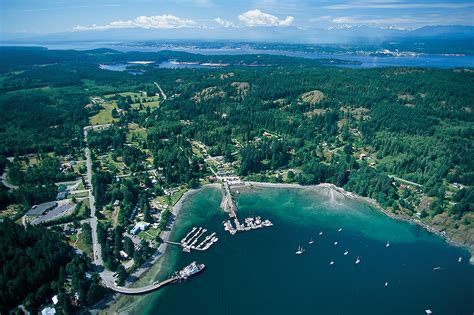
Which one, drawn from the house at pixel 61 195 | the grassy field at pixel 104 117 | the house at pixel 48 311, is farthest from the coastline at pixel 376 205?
the grassy field at pixel 104 117

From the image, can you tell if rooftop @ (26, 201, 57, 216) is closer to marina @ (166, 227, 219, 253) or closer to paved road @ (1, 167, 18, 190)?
paved road @ (1, 167, 18, 190)

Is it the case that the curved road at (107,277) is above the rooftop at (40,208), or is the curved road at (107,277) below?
below

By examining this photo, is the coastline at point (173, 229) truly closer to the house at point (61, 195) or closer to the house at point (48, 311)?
the house at point (48, 311)

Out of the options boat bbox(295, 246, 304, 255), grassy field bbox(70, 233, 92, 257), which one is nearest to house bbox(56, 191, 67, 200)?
grassy field bbox(70, 233, 92, 257)

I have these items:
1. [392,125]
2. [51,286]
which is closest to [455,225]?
[392,125]

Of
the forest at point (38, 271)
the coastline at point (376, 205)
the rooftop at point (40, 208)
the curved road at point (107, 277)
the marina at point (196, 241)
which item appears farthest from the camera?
the rooftop at point (40, 208)

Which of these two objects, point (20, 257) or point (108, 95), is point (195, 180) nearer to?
point (20, 257)

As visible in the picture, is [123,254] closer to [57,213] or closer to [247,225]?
[57,213]
